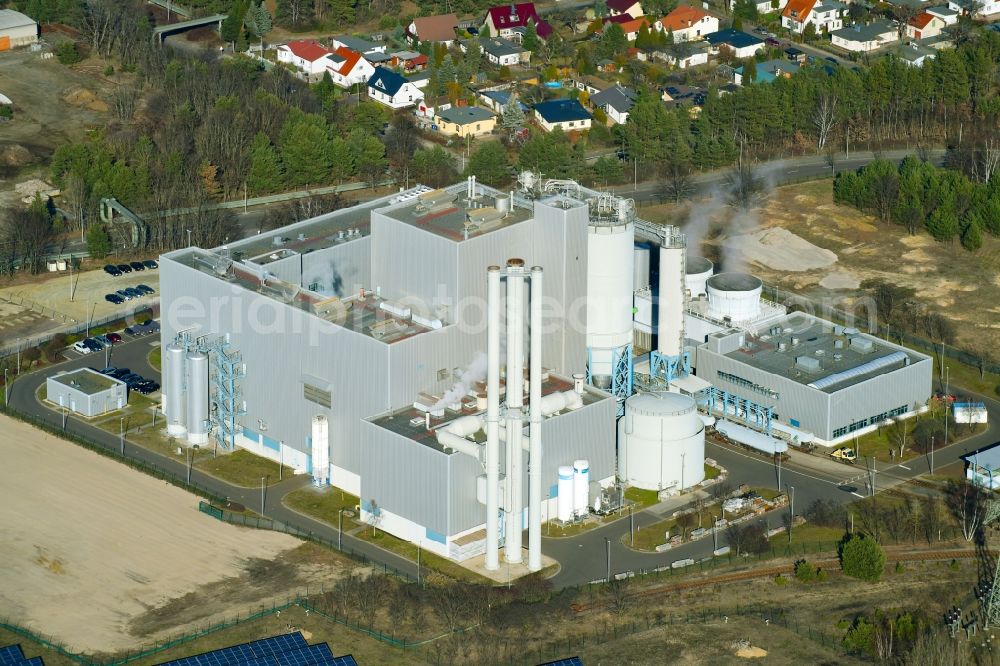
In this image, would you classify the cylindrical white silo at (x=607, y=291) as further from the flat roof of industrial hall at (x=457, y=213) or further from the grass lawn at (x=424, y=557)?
the grass lawn at (x=424, y=557)

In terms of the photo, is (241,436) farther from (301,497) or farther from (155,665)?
(155,665)

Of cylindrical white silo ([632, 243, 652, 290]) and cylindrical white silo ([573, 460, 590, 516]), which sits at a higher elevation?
cylindrical white silo ([632, 243, 652, 290])

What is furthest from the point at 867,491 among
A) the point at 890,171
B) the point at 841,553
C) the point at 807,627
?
the point at 890,171

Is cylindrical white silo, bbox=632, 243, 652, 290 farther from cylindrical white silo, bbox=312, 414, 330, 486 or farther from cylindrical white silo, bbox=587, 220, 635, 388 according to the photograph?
cylindrical white silo, bbox=312, 414, 330, 486

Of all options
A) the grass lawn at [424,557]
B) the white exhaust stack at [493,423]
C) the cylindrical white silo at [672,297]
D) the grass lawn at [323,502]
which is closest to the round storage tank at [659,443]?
the cylindrical white silo at [672,297]

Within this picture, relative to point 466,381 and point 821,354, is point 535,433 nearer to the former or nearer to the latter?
point 466,381

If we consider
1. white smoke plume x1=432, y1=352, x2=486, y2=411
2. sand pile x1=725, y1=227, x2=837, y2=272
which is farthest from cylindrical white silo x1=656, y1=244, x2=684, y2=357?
sand pile x1=725, y1=227, x2=837, y2=272
